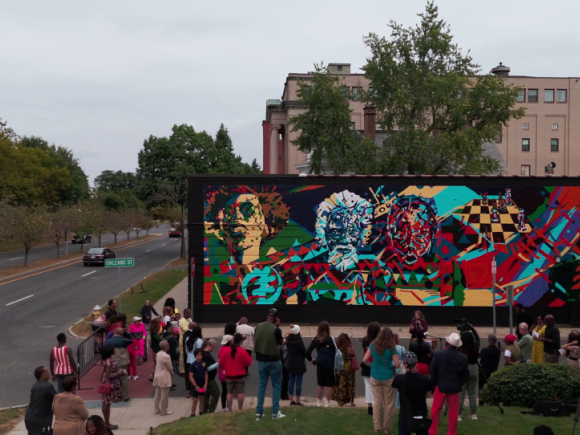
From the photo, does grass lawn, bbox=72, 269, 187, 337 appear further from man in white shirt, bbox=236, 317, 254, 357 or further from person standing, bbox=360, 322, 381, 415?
person standing, bbox=360, 322, 381, 415

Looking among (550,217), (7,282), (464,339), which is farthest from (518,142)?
(464,339)

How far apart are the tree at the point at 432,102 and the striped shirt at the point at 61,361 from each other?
83.3 ft

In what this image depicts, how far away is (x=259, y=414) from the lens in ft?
31.4

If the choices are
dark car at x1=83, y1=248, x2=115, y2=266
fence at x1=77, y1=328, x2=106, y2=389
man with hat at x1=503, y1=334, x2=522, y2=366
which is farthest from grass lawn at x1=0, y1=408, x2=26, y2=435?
dark car at x1=83, y1=248, x2=115, y2=266

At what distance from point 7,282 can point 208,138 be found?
2622 centimetres

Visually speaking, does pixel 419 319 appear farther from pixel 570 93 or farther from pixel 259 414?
pixel 570 93

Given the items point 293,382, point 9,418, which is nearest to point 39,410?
point 9,418

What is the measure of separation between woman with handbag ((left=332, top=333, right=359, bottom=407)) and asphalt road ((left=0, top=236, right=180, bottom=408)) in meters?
7.04

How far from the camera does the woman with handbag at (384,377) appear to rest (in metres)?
8.76

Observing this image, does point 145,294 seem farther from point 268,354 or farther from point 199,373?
point 268,354

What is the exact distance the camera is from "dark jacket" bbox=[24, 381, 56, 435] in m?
8.22

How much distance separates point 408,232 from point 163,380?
39.7 ft

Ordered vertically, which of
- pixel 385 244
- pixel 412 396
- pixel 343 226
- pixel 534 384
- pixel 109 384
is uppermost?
pixel 343 226

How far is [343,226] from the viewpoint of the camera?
67.6ft
